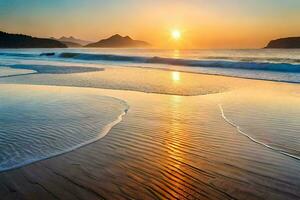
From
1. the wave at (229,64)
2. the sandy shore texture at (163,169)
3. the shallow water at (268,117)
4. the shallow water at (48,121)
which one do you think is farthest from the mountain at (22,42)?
the sandy shore texture at (163,169)

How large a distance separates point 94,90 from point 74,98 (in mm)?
2143

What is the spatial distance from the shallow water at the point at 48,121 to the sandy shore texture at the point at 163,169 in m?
0.42

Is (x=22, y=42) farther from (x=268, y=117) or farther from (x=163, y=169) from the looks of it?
(x=163, y=169)

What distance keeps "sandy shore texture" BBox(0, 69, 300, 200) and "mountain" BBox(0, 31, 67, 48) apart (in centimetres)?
18508

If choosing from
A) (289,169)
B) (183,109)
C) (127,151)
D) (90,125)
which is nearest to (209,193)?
(289,169)

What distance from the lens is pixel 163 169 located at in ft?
14.6

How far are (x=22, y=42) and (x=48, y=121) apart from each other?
193 m

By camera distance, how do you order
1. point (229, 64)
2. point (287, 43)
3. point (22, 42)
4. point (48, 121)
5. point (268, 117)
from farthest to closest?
point (22, 42) → point (287, 43) → point (229, 64) → point (268, 117) → point (48, 121)

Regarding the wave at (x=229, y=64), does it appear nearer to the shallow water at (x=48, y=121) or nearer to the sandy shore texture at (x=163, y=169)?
the shallow water at (x=48, y=121)

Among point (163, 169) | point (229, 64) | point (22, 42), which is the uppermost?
point (22, 42)

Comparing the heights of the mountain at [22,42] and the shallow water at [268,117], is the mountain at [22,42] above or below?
above

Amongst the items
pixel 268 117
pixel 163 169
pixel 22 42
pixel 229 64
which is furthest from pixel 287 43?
pixel 22 42

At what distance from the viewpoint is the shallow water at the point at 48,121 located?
5311 millimetres

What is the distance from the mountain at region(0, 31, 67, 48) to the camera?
172 metres
